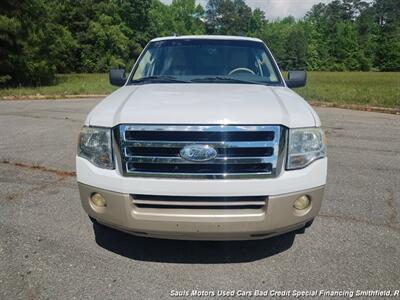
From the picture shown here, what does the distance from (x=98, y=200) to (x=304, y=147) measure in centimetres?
160

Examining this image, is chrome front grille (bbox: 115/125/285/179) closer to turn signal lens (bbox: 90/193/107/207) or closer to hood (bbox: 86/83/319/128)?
hood (bbox: 86/83/319/128)

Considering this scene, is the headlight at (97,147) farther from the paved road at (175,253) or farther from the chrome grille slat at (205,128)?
the paved road at (175,253)

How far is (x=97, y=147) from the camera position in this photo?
3154 mm

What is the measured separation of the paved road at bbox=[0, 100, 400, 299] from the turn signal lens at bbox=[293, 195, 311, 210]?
53 cm

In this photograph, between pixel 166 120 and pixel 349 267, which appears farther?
pixel 349 267

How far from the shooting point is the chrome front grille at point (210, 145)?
9.59 feet

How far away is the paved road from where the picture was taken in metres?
3.05

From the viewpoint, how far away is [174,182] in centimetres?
292

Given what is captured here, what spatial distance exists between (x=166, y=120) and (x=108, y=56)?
57796 mm

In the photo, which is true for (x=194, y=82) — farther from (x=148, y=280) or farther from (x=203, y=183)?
(x=148, y=280)

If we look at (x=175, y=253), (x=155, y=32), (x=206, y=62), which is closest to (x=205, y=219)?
(x=175, y=253)

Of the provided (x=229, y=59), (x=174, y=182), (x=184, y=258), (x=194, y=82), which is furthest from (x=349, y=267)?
(x=229, y=59)

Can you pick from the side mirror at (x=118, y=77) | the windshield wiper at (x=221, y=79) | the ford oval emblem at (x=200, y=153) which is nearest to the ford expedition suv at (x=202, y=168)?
the ford oval emblem at (x=200, y=153)

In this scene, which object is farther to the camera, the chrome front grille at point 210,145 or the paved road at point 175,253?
the paved road at point 175,253
